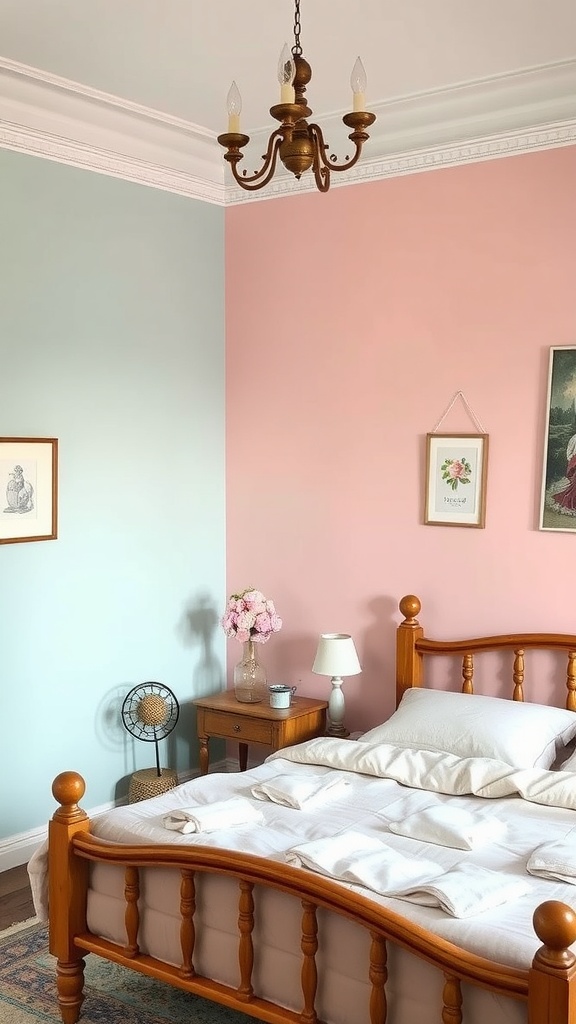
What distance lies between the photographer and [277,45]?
3.45 m

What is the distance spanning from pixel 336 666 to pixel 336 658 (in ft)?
0.11

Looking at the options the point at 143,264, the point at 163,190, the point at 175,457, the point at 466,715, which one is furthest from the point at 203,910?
the point at 163,190

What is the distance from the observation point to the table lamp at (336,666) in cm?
418

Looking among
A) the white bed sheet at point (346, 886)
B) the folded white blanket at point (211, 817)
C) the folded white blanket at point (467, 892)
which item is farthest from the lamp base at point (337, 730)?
the folded white blanket at point (467, 892)

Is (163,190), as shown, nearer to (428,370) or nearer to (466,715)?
(428,370)

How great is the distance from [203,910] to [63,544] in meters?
1.80

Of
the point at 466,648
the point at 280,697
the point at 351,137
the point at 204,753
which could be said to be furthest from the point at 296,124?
the point at 204,753

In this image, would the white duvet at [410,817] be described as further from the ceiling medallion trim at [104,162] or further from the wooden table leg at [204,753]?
the ceiling medallion trim at [104,162]

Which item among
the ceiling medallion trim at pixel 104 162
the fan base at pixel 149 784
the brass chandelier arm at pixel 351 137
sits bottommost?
the fan base at pixel 149 784

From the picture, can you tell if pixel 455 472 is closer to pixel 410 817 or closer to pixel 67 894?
pixel 410 817

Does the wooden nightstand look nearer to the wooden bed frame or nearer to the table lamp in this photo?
the table lamp

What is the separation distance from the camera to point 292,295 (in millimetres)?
4586

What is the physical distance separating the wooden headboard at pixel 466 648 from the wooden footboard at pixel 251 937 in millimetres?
1643

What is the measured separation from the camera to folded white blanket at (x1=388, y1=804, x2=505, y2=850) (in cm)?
279
